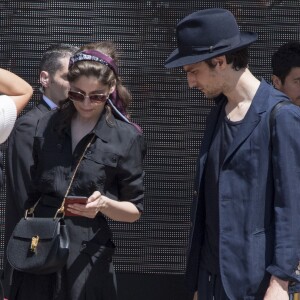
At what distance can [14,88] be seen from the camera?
153 inches

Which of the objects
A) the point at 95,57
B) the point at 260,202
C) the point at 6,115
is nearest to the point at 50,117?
the point at 95,57

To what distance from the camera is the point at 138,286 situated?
549 cm

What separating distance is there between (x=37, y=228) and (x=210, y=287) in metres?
0.81

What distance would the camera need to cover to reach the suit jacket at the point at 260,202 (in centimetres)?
326

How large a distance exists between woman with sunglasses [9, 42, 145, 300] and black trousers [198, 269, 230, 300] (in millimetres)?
508

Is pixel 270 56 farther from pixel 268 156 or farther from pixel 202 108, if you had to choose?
pixel 268 156

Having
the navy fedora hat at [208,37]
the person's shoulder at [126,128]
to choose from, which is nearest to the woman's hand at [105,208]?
the person's shoulder at [126,128]

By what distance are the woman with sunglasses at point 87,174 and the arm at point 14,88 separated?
0.58 feet

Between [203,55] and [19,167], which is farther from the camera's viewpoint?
[19,167]

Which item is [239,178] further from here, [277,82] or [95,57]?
[277,82]

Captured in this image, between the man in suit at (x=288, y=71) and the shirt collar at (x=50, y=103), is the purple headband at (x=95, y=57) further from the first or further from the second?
the man in suit at (x=288, y=71)

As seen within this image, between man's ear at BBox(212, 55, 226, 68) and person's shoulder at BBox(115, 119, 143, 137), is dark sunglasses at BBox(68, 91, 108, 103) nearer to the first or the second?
person's shoulder at BBox(115, 119, 143, 137)

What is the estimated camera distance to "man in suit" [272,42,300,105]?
195 inches

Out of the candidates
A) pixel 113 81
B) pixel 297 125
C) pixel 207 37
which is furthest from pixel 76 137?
pixel 297 125
